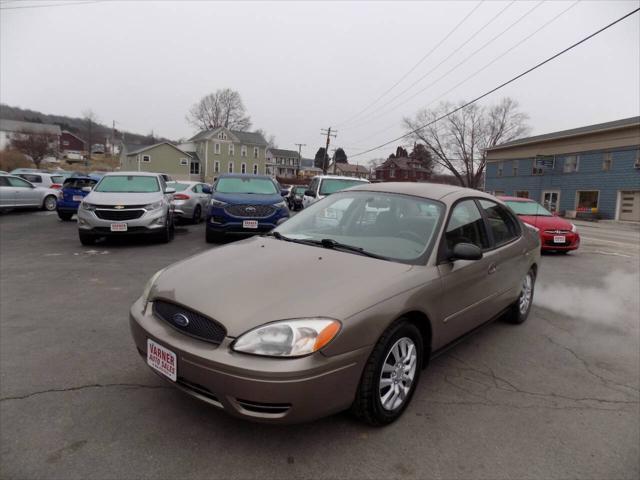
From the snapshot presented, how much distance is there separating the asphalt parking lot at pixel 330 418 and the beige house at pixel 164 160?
183 feet

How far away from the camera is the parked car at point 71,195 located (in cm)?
1338

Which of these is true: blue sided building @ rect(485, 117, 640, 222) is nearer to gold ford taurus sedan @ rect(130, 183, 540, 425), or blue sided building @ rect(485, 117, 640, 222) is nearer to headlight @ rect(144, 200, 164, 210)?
headlight @ rect(144, 200, 164, 210)

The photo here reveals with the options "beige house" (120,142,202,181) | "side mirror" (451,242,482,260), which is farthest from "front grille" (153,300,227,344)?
"beige house" (120,142,202,181)

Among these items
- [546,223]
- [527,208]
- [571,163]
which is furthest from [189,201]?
[571,163]

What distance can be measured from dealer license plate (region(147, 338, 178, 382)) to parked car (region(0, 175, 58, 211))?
52.7ft

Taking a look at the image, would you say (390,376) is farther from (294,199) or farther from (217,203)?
(294,199)

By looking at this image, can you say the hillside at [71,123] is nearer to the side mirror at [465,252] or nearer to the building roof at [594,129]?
the building roof at [594,129]

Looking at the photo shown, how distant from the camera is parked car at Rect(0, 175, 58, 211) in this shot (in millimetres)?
14828

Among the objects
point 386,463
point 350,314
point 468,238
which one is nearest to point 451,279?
point 468,238

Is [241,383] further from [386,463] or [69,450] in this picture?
[69,450]

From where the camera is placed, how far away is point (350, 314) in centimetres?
222

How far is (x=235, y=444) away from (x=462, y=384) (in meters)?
1.81

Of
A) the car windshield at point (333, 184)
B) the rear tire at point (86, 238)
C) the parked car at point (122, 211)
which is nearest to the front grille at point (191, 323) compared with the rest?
the parked car at point (122, 211)

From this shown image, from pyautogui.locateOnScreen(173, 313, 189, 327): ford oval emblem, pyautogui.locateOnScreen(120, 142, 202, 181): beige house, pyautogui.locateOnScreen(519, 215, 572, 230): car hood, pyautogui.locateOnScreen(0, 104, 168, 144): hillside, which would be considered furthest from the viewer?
pyautogui.locateOnScreen(0, 104, 168, 144): hillside
